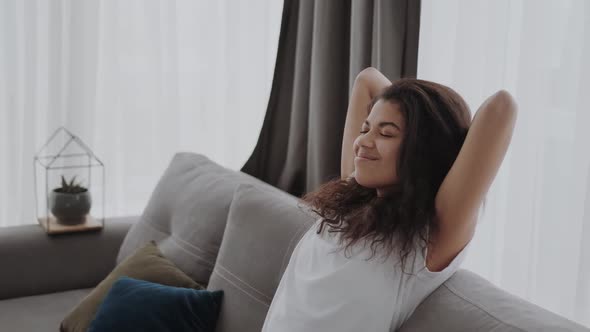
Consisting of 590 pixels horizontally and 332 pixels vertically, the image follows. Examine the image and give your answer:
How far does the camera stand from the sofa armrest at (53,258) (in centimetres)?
237

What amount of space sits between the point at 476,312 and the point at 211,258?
0.99 metres

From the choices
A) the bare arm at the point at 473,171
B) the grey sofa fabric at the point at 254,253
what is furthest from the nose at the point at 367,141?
the grey sofa fabric at the point at 254,253

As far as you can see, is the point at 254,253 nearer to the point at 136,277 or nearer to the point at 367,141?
the point at 136,277

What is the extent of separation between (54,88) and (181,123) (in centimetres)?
57

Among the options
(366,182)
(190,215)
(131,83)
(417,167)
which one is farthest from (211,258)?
(131,83)

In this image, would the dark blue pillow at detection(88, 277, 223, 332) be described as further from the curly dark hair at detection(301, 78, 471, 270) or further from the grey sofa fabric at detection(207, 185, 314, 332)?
the curly dark hair at detection(301, 78, 471, 270)

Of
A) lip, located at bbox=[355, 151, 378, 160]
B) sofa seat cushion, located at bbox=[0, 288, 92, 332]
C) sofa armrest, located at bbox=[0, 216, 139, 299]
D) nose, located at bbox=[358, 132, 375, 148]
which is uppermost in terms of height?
nose, located at bbox=[358, 132, 375, 148]

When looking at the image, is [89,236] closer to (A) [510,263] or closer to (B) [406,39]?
(B) [406,39]

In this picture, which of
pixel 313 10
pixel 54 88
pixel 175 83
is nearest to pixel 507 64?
pixel 313 10

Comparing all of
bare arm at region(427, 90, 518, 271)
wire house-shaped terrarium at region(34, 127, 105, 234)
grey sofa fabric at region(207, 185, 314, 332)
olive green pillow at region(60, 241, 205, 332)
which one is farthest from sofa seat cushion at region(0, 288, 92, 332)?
bare arm at region(427, 90, 518, 271)

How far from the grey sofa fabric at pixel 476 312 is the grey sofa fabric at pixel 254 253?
1.50ft

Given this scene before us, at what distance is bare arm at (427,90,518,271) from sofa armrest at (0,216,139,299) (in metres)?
1.56

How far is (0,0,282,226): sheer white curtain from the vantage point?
2.87 meters

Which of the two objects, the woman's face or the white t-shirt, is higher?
the woman's face
